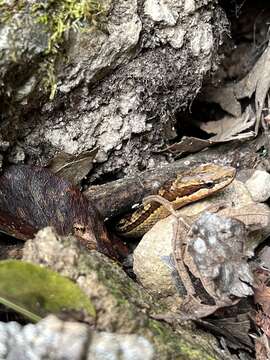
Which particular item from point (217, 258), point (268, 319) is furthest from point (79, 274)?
point (268, 319)

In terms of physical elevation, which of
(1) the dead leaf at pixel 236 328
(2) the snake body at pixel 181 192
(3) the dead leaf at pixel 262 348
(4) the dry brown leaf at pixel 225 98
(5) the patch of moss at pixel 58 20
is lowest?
(3) the dead leaf at pixel 262 348

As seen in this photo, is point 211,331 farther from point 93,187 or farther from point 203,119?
point 203,119

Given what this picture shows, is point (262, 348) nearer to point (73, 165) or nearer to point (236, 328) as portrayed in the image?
point (236, 328)

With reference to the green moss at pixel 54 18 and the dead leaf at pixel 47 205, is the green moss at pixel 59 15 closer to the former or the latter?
the green moss at pixel 54 18

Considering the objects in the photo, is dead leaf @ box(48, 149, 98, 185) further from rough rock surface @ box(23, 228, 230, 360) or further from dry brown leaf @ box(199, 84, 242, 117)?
dry brown leaf @ box(199, 84, 242, 117)

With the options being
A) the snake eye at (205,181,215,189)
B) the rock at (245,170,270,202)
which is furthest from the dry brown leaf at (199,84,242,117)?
the snake eye at (205,181,215,189)

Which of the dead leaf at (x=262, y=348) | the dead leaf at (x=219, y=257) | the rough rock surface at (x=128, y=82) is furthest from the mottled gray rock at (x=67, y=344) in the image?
the rough rock surface at (x=128, y=82)
